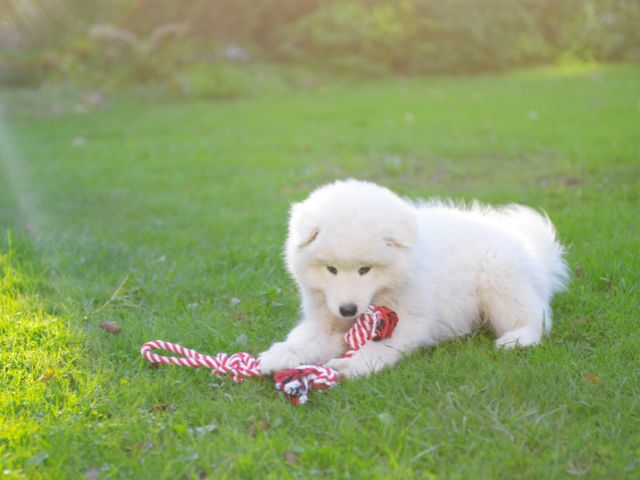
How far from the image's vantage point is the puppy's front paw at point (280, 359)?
3.13 meters

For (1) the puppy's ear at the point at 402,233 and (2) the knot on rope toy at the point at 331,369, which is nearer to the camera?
(2) the knot on rope toy at the point at 331,369

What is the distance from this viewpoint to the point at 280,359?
3.14 m

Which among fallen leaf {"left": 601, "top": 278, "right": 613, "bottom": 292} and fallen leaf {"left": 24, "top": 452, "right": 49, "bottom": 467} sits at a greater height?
fallen leaf {"left": 24, "top": 452, "right": 49, "bottom": 467}

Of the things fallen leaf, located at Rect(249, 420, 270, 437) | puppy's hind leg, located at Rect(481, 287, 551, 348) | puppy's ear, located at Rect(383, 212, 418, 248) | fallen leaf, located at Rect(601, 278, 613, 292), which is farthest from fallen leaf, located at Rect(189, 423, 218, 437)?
fallen leaf, located at Rect(601, 278, 613, 292)

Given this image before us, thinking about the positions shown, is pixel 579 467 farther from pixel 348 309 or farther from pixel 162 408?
pixel 162 408

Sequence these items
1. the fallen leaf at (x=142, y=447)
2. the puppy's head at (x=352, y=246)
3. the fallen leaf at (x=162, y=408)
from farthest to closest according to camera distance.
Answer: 1. the puppy's head at (x=352, y=246)
2. the fallen leaf at (x=162, y=408)
3. the fallen leaf at (x=142, y=447)

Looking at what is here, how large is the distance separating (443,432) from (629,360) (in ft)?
3.65

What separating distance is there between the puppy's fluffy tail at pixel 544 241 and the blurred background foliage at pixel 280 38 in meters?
11.4

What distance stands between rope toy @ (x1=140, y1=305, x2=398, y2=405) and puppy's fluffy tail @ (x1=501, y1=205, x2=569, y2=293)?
1.16m

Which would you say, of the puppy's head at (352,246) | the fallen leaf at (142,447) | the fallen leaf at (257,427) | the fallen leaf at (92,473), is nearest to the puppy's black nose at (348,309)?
the puppy's head at (352,246)

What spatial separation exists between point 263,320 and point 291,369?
0.90 metres

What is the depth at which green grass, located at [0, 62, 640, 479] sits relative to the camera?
2.56m

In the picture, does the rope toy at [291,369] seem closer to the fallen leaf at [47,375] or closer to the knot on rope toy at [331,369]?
the knot on rope toy at [331,369]

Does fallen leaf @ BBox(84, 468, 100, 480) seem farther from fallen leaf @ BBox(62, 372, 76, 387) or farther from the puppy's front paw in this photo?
the puppy's front paw
